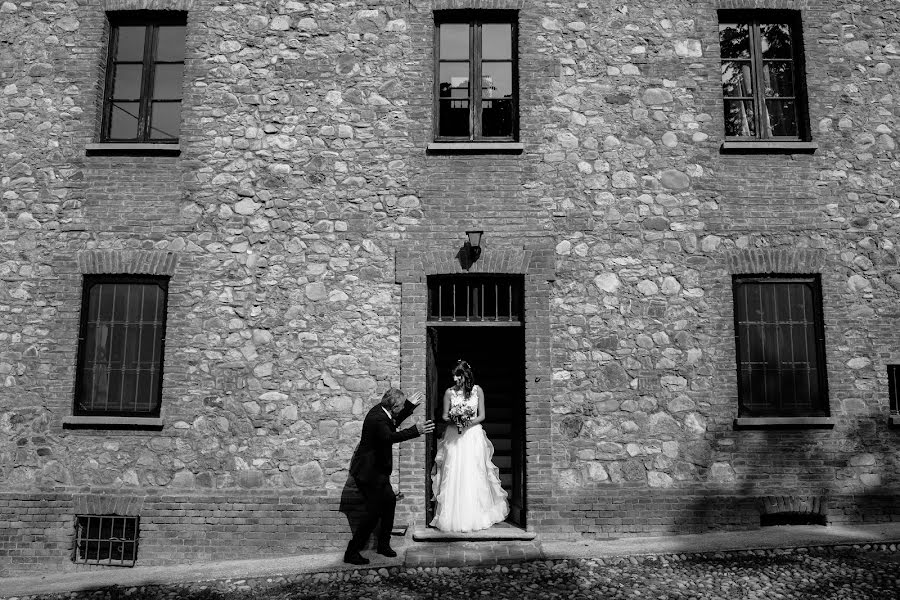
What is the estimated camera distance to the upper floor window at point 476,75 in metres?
8.49

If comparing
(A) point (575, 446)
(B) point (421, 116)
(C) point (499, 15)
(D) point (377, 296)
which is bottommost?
(A) point (575, 446)

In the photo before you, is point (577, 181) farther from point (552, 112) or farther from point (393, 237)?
point (393, 237)

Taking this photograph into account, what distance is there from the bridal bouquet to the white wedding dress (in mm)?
58

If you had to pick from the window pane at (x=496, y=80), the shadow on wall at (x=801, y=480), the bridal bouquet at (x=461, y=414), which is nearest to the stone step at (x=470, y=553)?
the bridal bouquet at (x=461, y=414)

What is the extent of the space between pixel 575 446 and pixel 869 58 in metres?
6.11

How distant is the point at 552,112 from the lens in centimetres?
827

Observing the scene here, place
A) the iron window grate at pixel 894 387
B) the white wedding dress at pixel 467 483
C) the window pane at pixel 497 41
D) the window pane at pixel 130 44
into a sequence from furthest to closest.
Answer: the window pane at pixel 130 44 → the window pane at pixel 497 41 → the iron window grate at pixel 894 387 → the white wedding dress at pixel 467 483

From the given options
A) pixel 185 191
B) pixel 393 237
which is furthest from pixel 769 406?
pixel 185 191

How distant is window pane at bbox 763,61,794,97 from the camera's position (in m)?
8.60

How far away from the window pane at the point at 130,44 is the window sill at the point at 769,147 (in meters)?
7.53

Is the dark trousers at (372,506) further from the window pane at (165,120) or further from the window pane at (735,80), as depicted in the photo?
the window pane at (735,80)

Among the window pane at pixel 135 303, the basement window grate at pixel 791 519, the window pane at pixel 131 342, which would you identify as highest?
the window pane at pixel 135 303

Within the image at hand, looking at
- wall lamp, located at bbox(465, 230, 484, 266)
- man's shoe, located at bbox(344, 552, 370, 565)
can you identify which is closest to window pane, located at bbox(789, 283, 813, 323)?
wall lamp, located at bbox(465, 230, 484, 266)

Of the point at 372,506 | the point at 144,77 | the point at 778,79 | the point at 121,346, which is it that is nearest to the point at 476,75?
the point at 778,79
